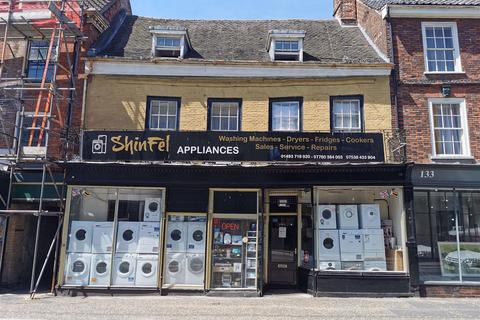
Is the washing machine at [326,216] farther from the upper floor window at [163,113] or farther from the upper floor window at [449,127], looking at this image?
the upper floor window at [163,113]

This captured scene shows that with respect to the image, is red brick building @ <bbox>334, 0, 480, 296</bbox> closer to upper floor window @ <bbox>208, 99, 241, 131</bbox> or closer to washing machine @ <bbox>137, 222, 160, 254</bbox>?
upper floor window @ <bbox>208, 99, 241, 131</bbox>

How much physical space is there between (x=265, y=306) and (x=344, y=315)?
1.95m

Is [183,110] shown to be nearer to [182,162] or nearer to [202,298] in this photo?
[182,162]

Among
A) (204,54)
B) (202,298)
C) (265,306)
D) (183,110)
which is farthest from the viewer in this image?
(204,54)

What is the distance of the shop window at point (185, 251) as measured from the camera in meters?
11.7

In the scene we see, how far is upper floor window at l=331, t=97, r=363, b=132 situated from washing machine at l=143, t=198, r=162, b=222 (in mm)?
5773

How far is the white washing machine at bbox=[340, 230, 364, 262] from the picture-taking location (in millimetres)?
11729

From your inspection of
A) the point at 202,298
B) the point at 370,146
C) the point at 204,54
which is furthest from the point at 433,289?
the point at 204,54

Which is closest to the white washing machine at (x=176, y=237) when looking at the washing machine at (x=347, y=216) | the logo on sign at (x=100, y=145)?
the logo on sign at (x=100, y=145)

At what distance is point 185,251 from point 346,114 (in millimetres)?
6423

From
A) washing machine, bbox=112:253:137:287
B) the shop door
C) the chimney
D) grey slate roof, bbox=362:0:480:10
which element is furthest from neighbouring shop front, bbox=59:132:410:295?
the chimney

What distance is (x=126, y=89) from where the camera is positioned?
42.8 ft

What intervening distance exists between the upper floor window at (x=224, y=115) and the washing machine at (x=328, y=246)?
13.6 ft

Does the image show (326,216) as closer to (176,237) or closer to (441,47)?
(176,237)
